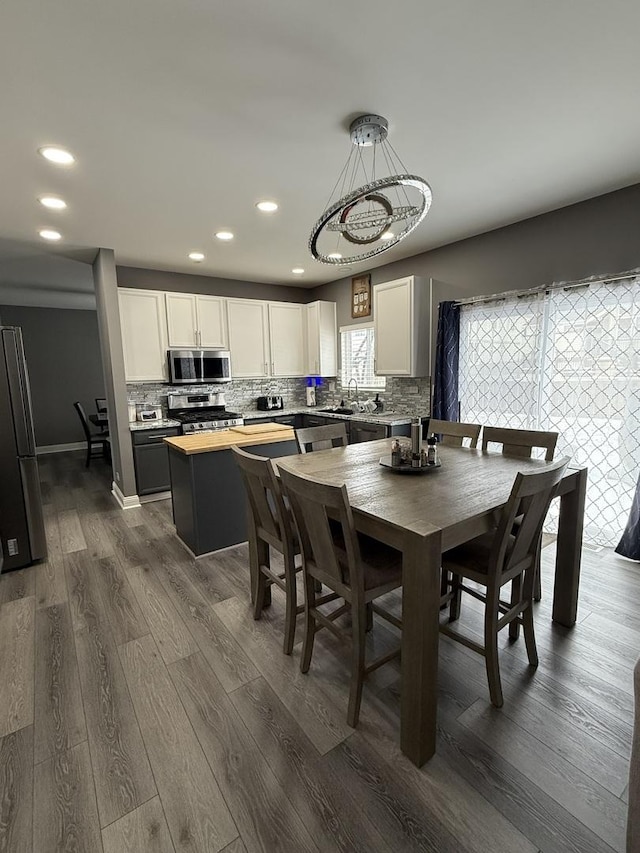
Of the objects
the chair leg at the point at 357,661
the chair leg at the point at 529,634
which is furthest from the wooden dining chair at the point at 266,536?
the chair leg at the point at 529,634

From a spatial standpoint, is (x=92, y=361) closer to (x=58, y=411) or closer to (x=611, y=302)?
(x=58, y=411)

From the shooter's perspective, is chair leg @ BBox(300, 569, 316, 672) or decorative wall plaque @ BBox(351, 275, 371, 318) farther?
decorative wall plaque @ BBox(351, 275, 371, 318)

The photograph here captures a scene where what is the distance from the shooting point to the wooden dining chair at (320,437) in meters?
2.83

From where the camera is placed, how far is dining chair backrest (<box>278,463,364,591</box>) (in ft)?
4.96

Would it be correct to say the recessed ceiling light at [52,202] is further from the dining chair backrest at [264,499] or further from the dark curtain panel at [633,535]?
the dark curtain panel at [633,535]

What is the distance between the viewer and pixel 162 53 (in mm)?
1551

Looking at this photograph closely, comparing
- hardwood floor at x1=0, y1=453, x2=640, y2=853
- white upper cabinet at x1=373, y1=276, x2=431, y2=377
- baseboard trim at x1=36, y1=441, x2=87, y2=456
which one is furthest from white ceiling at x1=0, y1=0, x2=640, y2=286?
baseboard trim at x1=36, y1=441, x2=87, y2=456

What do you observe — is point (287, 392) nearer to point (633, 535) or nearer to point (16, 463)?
point (16, 463)

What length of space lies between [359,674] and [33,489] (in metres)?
2.79

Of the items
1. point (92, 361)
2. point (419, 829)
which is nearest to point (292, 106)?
point (419, 829)

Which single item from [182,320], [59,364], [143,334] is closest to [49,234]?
[143,334]

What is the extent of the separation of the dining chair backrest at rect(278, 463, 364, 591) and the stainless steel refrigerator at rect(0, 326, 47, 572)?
2366mm

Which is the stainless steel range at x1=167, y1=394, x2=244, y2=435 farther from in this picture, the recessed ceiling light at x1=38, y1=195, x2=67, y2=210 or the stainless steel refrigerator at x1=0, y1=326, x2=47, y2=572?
the recessed ceiling light at x1=38, y1=195, x2=67, y2=210

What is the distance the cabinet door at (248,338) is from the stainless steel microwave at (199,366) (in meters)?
0.19
